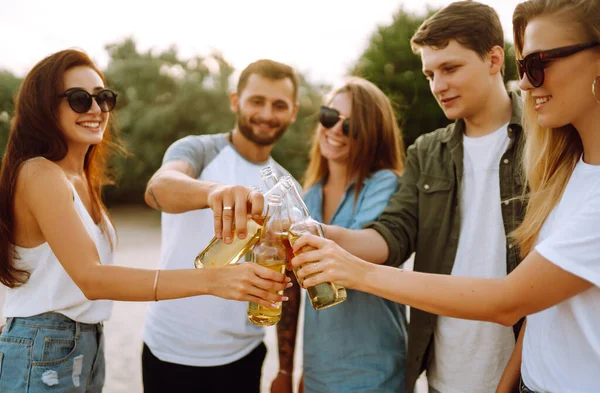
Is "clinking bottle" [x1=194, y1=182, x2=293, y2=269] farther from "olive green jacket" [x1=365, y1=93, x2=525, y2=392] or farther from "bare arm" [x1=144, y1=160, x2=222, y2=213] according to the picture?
"olive green jacket" [x1=365, y1=93, x2=525, y2=392]

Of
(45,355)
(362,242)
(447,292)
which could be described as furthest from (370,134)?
(45,355)

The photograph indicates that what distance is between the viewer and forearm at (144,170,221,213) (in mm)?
2412

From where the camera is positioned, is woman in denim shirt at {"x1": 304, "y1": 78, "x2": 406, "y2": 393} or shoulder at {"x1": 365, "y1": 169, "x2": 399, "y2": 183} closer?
woman in denim shirt at {"x1": 304, "y1": 78, "x2": 406, "y2": 393}

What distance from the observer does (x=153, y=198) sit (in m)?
2.79

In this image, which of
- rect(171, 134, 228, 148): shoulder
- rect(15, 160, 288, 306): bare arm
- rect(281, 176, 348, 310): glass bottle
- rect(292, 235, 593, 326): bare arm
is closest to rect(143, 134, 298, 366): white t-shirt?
rect(171, 134, 228, 148): shoulder

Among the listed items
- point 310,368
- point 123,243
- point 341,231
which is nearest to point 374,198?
point 341,231

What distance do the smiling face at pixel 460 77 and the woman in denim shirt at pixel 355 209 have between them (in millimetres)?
560

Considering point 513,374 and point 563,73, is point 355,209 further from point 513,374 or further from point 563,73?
point 563,73

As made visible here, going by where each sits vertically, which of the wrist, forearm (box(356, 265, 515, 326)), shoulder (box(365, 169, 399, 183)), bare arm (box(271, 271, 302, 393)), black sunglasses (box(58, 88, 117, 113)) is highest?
black sunglasses (box(58, 88, 117, 113))

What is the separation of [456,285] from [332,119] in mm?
1562

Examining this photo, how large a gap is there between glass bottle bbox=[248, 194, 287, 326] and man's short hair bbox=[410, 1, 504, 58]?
1.31m

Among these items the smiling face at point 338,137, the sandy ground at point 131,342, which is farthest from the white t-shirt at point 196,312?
the sandy ground at point 131,342

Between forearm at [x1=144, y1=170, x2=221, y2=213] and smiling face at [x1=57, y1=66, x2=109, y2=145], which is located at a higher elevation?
smiling face at [x1=57, y1=66, x2=109, y2=145]

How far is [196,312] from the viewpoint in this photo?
299 centimetres
